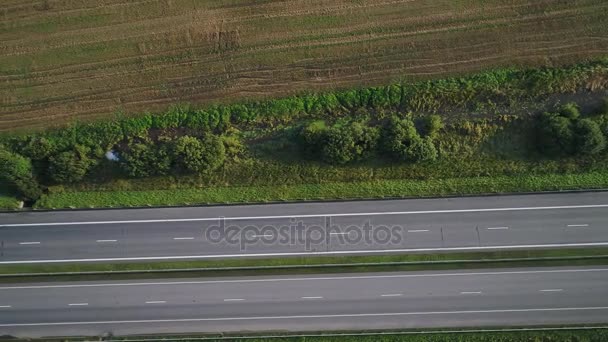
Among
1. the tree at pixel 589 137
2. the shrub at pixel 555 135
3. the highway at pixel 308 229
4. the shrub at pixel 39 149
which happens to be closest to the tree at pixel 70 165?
the shrub at pixel 39 149

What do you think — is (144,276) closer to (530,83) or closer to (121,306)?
(121,306)

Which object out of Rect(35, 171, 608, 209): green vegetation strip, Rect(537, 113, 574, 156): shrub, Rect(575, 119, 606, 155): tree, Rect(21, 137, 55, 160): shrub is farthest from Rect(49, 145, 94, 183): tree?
Rect(575, 119, 606, 155): tree

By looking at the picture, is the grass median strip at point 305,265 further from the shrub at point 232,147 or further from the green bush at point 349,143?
the shrub at point 232,147

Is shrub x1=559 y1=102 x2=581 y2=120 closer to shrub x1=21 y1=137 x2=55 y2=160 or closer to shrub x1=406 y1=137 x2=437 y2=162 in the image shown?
shrub x1=406 y1=137 x2=437 y2=162

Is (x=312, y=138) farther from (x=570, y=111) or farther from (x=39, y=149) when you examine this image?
(x=39, y=149)

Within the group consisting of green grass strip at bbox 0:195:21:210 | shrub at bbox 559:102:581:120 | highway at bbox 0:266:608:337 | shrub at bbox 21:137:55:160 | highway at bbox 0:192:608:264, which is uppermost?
shrub at bbox 559:102:581:120

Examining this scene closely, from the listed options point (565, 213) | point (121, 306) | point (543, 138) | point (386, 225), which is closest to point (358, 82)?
point (386, 225)
